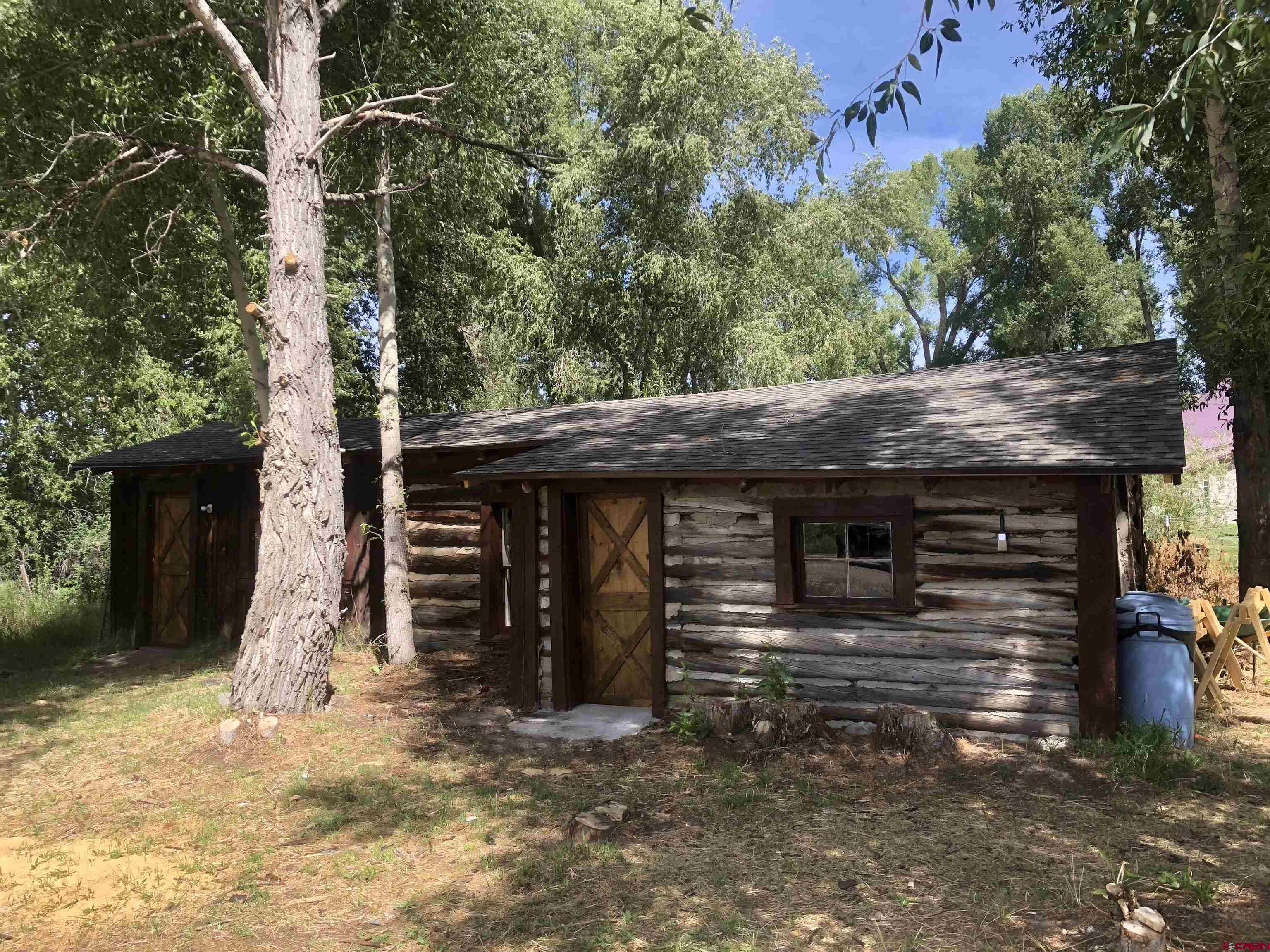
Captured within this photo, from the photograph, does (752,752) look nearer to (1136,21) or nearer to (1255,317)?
(1136,21)

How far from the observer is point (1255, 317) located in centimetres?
1030

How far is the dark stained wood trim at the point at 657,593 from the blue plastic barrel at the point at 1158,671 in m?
4.17

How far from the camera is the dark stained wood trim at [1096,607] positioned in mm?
7152

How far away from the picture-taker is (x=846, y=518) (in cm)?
820

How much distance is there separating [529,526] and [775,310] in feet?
46.6

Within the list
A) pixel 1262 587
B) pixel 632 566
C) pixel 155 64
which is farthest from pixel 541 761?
pixel 155 64

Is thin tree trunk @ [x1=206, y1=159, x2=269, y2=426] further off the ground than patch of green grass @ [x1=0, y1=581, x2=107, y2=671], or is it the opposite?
thin tree trunk @ [x1=206, y1=159, x2=269, y2=426]

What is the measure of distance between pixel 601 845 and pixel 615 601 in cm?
388

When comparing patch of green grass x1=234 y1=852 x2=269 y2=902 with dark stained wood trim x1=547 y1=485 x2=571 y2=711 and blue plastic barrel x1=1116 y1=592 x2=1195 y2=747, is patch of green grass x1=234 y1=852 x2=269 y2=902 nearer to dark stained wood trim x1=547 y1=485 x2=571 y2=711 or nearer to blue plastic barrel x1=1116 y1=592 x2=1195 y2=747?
dark stained wood trim x1=547 y1=485 x2=571 y2=711

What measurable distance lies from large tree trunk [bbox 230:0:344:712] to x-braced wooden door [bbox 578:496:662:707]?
271cm

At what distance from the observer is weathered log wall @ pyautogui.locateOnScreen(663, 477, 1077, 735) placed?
7.46m

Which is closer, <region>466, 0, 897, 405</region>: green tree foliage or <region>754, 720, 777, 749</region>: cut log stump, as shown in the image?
<region>754, 720, 777, 749</region>: cut log stump

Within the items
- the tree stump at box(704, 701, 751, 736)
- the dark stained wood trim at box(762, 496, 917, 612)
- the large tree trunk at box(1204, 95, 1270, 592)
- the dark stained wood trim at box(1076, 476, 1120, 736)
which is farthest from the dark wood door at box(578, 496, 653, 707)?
the large tree trunk at box(1204, 95, 1270, 592)

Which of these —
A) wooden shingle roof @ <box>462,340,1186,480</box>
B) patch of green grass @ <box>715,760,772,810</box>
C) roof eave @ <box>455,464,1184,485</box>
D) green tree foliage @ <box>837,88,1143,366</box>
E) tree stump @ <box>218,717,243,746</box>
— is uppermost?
green tree foliage @ <box>837,88,1143,366</box>
